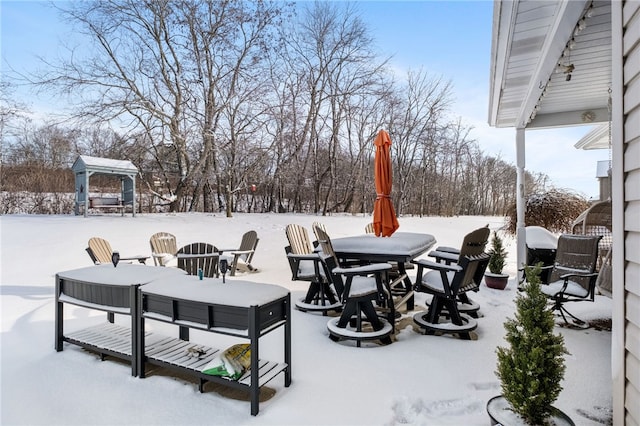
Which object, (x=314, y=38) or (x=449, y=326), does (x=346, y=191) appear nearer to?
(x=314, y=38)

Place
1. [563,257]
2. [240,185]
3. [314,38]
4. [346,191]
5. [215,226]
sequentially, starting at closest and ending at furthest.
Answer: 1. [563,257]
2. [215,226]
3. [240,185]
4. [314,38]
5. [346,191]

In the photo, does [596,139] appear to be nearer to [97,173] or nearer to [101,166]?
[101,166]

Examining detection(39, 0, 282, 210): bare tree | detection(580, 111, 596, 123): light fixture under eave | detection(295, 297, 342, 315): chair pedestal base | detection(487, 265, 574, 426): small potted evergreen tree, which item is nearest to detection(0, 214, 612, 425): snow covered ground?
detection(295, 297, 342, 315): chair pedestal base

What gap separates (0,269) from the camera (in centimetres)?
581

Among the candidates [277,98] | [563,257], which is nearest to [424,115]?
[277,98]

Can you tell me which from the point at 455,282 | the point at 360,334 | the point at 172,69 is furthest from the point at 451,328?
the point at 172,69

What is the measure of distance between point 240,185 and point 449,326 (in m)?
9.79

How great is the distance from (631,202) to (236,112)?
11314 millimetres

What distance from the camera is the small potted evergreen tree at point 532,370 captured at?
1666 millimetres

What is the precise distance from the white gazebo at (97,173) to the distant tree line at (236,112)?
45.3 inches

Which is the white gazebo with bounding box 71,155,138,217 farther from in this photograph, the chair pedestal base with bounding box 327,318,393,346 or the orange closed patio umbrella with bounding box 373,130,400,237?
the chair pedestal base with bounding box 327,318,393,346

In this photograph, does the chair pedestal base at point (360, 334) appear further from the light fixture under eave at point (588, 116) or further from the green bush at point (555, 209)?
the green bush at point (555, 209)

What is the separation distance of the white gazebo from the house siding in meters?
9.61

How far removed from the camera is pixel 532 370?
66.3 inches
